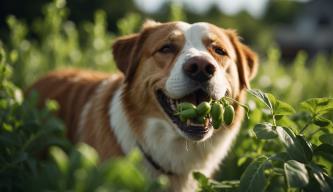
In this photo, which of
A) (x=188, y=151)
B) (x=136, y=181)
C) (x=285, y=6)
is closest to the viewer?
(x=136, y=181)

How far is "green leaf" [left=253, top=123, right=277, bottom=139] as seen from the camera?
2088mm

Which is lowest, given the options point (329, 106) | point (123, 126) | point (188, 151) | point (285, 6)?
point (285, 6)

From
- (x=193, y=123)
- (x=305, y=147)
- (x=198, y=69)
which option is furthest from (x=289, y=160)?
(x=193, y=123)

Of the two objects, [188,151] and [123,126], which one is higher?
[123,126]

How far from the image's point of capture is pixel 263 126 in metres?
2.15

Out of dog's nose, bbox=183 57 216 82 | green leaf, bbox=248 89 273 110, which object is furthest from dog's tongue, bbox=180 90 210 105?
green leaf, bbox=248 89 273 110

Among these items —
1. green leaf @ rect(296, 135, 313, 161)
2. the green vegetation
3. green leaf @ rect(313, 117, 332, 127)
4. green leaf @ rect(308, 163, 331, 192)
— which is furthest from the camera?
green leaf @ rect(313, 117, 332, 127)

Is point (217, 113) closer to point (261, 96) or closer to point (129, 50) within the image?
point (261, 96)

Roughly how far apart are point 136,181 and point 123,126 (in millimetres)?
2379

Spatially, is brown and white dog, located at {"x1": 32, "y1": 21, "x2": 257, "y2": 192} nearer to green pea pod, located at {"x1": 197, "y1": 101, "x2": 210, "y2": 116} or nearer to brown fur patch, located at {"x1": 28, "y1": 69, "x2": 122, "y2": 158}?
brown fur patch, located at {"x1": 28, "y1": 69, "x2": 122, "y2": 158}

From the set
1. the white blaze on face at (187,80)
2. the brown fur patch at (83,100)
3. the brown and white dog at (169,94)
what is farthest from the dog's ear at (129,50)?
the white blaze on face at (187,80)

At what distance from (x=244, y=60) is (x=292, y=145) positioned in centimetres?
210

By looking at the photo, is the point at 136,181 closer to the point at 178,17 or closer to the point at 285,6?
Answer: the point at 178,17

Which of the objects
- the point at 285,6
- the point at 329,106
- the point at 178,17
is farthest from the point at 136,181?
the point at 285,6
